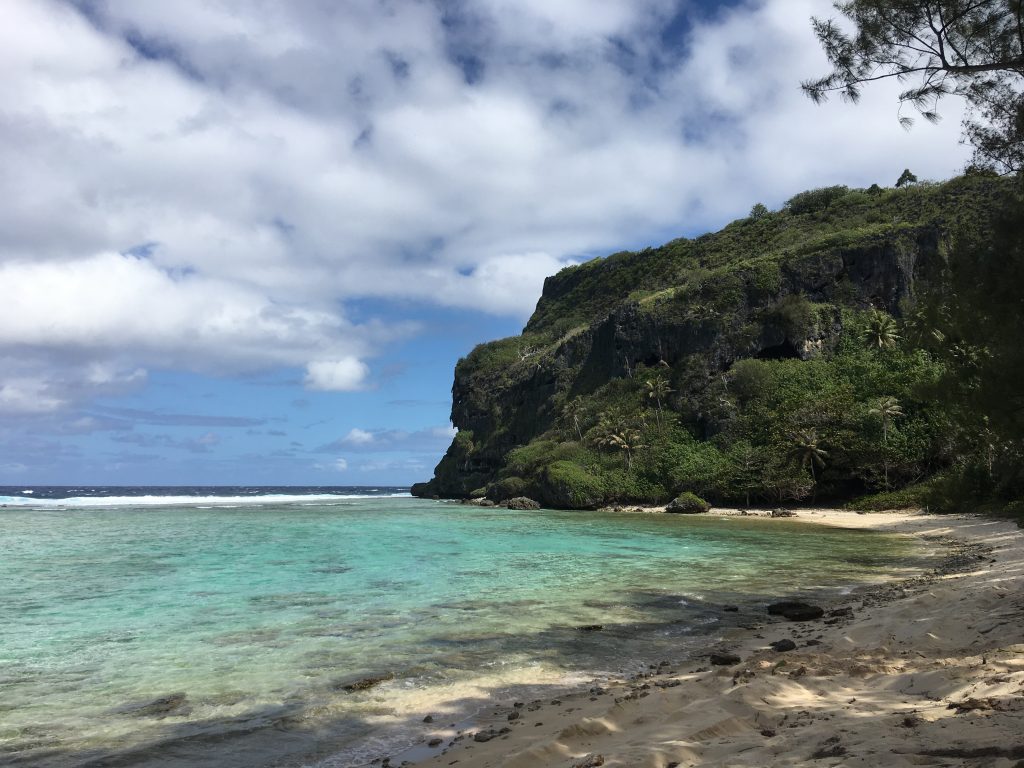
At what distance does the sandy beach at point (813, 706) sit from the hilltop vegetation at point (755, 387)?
26209mm

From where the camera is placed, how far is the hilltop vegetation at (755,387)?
59750 millimetres

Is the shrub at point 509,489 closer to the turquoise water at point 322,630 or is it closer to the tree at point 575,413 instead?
the tree at point 575,413

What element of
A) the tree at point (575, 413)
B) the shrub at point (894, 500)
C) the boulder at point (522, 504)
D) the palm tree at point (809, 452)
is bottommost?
the boulder at point (522, 504)

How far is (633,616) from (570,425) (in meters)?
81.9

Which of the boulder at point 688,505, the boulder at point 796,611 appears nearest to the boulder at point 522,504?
the boulder at point 688,505

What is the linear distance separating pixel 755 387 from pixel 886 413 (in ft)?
62.0

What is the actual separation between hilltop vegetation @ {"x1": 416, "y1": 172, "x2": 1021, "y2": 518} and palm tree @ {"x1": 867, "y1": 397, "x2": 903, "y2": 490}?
0.18 meters

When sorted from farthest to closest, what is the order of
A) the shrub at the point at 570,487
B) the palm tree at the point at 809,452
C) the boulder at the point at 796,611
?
1. the shrub at the point at 570,487
2. the palm tree at the point at 809,452
3. the boulder at the point at 796,611

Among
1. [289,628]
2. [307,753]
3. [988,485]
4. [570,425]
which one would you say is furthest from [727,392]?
[307,753]

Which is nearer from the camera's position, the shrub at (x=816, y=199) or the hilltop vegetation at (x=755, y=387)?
the hilltop vegetation at (x=755, y=387)

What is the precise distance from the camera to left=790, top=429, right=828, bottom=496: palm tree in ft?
195

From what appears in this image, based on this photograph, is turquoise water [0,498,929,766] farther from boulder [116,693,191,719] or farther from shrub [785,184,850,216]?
shrub [785,184,850,216]

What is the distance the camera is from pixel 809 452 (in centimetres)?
5997

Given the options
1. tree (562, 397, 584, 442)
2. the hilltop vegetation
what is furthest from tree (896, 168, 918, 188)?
tree (562, 397, 584, 442)
